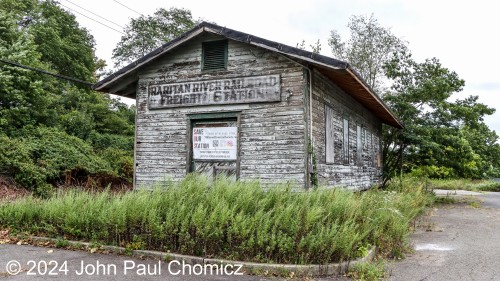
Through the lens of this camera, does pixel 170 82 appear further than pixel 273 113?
Yes

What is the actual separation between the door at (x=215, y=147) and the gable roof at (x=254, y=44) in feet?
7.39

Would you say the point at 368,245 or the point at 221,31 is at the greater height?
the point at 221,31

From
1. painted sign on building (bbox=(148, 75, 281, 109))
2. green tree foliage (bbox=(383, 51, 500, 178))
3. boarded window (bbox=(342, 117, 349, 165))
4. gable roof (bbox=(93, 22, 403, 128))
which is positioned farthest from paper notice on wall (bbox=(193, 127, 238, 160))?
green tree foliage (bbox=(383, 51, 500, 178))

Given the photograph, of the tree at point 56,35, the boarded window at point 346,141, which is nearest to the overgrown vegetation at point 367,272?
the boarded window at point 346,141

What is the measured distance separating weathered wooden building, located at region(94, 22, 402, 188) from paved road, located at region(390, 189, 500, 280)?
312 centimetres

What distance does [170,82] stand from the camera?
11.6 metres

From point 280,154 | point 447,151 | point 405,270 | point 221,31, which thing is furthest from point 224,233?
point 447,151

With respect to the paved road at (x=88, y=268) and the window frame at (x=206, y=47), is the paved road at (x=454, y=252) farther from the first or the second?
the window frame at (x=206, y=47)

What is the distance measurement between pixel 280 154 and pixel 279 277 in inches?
197

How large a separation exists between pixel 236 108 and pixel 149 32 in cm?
2674

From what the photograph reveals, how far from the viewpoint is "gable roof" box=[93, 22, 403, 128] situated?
9461 millimetres

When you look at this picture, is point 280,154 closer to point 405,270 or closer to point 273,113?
A: point 273,113

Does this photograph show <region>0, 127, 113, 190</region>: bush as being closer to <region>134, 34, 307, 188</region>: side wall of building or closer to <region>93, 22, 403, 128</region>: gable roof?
<region>93, 22, 403, 128</region>: gable roof

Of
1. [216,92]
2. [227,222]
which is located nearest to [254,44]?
[216,92]
